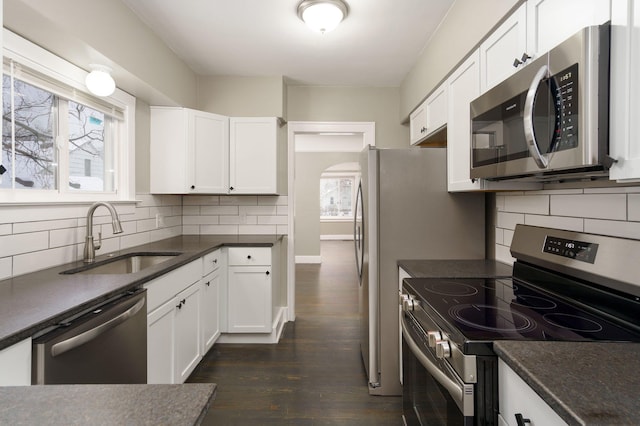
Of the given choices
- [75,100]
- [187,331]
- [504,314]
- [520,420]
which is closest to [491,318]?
[504,314]

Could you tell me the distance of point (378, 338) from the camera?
221cm

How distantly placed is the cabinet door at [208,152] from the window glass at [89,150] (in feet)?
2.07

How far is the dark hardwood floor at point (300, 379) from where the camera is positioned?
1975 millimetres

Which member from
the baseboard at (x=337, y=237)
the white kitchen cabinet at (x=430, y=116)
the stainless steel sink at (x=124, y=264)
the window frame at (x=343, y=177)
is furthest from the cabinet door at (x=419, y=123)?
the baseboard at (x=337, y=237)

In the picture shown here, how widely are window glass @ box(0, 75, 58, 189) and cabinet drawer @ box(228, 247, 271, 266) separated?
52.5 inches

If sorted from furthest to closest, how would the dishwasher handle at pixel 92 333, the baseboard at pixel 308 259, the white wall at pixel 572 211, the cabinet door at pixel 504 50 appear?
the baseboard at pixel 308 259, the cabinet door at pixel 504 50, the white wall at pixel 572 211, the dishwasher handle at pixel 92 333

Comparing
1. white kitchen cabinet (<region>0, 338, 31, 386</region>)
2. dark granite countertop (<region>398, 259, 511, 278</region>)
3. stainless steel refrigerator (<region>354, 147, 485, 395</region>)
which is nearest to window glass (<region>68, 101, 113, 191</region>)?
white kitchen cabinet (<region>0, 338, 31, 386</region>)

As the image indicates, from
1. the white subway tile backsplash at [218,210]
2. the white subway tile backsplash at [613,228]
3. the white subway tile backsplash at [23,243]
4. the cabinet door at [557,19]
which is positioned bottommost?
the white subway tile backsplash at [23,243]

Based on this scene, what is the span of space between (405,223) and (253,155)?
167cm

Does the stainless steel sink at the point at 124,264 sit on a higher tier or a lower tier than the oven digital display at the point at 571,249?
lower

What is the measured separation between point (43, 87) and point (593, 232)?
8.91ft

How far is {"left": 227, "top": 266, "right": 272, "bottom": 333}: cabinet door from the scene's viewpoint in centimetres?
292

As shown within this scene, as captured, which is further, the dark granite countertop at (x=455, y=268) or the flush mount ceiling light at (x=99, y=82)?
the flush mount ceiling light at (x=99, y=82)

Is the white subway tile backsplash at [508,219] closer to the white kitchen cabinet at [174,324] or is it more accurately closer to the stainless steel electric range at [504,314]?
the stainless steel electric range at [504,314]
